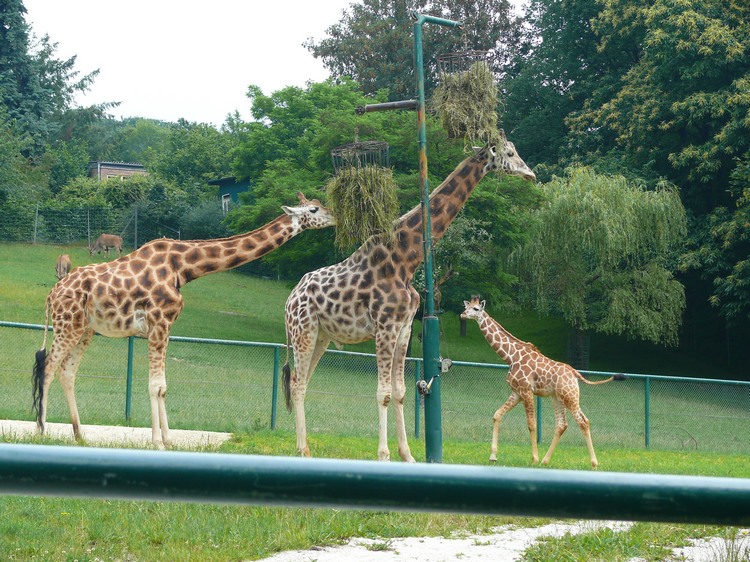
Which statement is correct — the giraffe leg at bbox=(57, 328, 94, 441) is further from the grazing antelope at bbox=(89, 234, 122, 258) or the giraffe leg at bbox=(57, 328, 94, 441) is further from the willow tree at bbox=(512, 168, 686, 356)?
the grazing antelope at bbox=(89, 234, 122, 258)

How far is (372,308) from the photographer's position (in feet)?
37.4

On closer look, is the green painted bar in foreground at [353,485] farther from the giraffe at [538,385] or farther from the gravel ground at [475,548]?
the giraffe at [538,385]

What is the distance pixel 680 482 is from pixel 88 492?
77cm

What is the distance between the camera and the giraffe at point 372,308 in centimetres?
1133

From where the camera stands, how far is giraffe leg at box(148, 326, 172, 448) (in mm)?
11711

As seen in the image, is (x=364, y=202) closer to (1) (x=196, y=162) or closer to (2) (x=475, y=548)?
(2) (x=475, y=548)

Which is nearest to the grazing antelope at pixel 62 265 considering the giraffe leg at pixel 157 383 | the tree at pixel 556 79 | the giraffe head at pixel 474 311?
the giraffe head at pixel 474 311

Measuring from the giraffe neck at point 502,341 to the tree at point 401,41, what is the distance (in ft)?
121

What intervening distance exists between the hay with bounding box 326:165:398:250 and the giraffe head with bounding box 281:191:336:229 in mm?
603

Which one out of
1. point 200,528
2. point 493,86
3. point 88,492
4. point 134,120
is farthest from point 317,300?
point 134,120

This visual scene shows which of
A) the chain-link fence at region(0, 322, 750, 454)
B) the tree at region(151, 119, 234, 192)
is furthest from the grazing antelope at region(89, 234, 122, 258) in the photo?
the tree at region(151, 119, 234, 192)

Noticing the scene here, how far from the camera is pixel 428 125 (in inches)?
1230

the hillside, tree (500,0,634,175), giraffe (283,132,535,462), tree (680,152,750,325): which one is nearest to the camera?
giraffe (283,132,535,462)

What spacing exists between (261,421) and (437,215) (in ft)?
23.0
